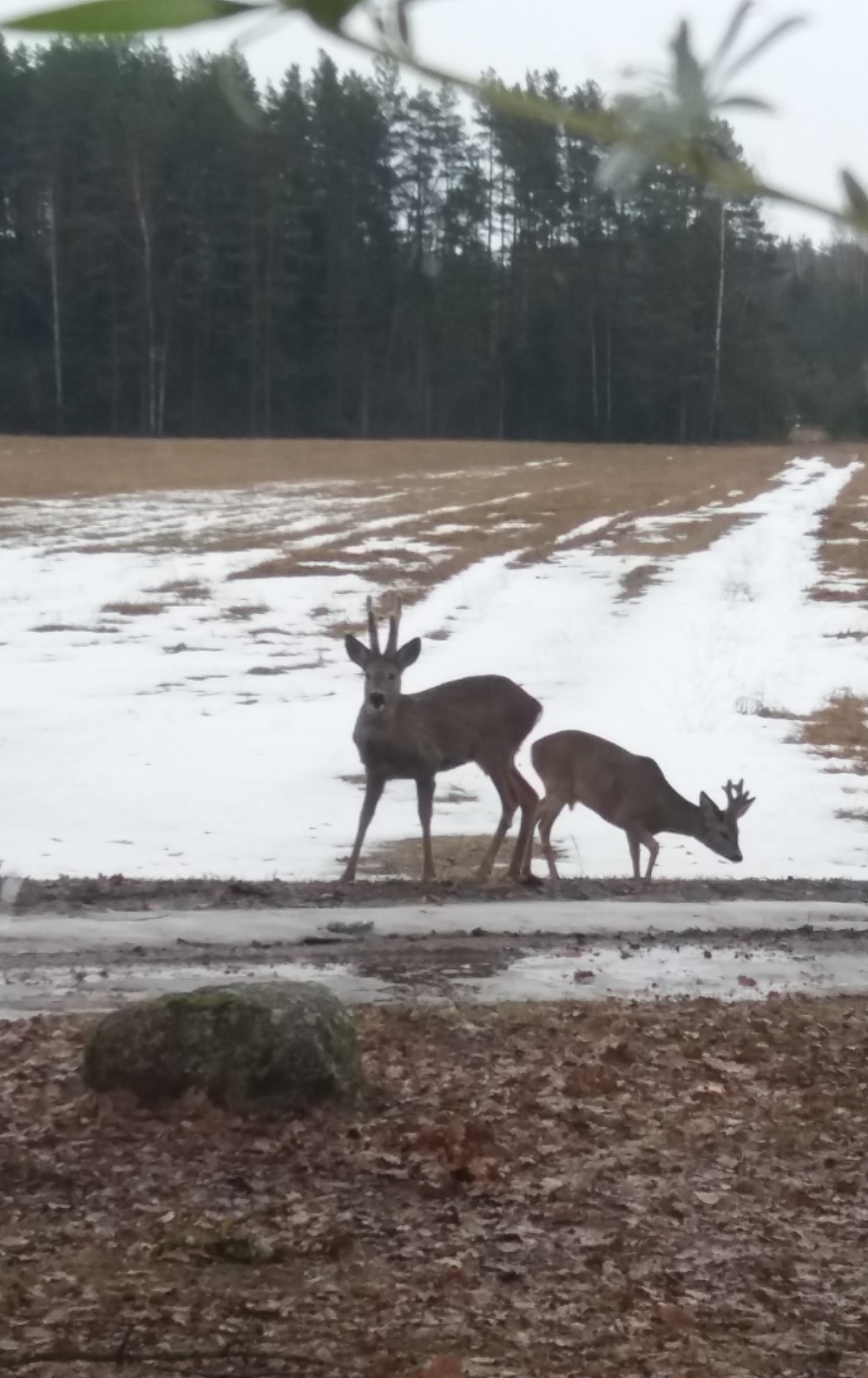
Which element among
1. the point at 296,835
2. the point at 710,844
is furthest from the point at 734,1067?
the point at 296,835

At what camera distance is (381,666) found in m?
10.2

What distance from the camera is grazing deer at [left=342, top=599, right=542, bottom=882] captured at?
10141 millimetres

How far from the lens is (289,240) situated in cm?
1422

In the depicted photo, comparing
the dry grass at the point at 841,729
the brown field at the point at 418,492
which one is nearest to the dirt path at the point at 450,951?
the dry grass at the point at 841,729

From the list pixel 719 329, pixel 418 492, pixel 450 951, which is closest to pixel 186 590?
pixel 450 951

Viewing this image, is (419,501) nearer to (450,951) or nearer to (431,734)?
(431,734)

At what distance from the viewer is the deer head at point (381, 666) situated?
1004 centimetres

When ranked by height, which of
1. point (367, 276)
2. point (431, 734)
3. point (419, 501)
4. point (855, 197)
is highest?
point (367, 276)

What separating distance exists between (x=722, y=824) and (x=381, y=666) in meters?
2.27

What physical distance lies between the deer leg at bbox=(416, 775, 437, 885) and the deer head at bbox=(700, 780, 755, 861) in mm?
1662

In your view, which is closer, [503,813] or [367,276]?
[503,813]

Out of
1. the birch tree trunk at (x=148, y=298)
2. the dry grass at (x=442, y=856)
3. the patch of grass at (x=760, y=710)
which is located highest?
the birch tree trunk at (x=148, y=298)

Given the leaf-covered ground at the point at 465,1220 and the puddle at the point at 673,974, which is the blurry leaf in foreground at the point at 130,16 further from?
the puddle at the point at 673,974

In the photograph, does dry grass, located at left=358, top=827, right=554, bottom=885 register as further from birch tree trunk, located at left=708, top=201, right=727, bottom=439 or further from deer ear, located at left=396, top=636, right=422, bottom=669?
birch tree trunk, located at left=708, top=201, right=727, bottom=439
